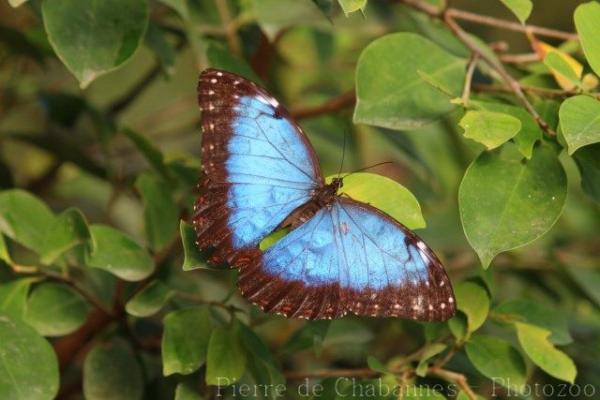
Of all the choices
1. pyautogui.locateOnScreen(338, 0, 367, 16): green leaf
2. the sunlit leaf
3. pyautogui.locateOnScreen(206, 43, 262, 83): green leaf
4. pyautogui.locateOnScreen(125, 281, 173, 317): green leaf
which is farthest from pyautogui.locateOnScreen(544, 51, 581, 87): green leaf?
pyautogui.locateOnScreen(125, 281, 173, 317): green leaf

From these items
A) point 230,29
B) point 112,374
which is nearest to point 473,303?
point 112,374

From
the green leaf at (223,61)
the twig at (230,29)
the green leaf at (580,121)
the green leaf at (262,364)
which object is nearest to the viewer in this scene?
the green leaf at (580,121)

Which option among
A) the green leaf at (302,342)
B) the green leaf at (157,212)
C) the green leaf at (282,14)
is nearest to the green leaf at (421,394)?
the green leaf at (302,342)

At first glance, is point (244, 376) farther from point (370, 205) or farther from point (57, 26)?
point (57, 26)

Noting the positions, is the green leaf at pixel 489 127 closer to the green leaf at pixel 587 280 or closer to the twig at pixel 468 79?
the twig at pixel 468 79

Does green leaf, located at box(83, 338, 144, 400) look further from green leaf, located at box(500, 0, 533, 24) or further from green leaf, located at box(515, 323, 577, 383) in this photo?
green leaf, located at box(500, 0, 533, 24)
